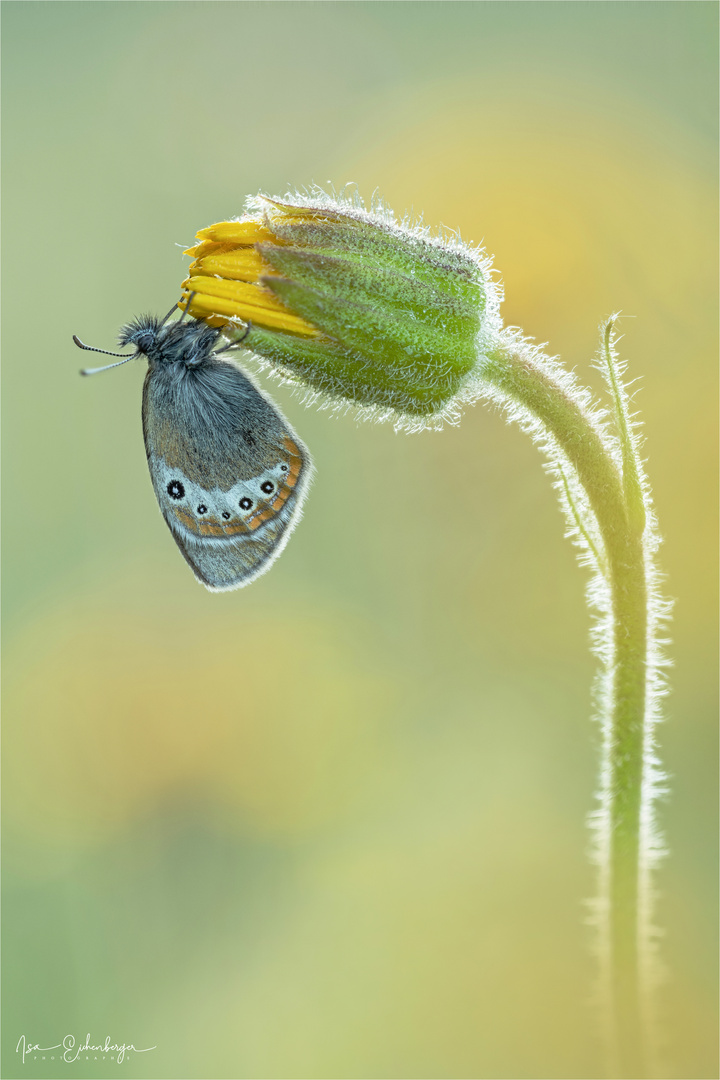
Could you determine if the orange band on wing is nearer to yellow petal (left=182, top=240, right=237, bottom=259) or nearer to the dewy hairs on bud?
the dewy hairs on bud

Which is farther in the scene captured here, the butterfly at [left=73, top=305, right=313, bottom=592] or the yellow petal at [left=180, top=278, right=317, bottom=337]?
the butterfly at [left=73, top=305, right=313, bottom=592]

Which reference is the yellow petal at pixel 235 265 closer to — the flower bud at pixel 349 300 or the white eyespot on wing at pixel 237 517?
the flower bud at pixel 349 300

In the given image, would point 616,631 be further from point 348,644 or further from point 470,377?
point 348,644

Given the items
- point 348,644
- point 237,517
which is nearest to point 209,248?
point 237,517

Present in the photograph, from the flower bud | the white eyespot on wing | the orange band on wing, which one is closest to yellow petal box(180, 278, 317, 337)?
the flower bud

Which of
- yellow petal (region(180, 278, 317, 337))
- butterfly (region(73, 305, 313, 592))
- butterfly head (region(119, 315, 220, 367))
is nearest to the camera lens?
yellow petal (region(180, 278, 317, 337))

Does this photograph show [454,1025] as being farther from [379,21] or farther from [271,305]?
[379,21]

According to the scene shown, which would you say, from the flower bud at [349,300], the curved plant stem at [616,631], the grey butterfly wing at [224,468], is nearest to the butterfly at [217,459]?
the grey butterfly wing at [224,468]

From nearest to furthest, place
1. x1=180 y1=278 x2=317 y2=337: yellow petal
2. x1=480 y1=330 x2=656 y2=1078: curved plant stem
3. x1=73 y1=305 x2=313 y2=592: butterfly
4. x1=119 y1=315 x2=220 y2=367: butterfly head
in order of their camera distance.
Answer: x1=480 y1=330 x2=656 y2=1078: curved plant stem < x1=180 y1=278 x2=317 y2=337: yellow petal < x1=119 y1=315 x2=220 y2=367: butterfly head < x1=73 y1=305 x2=313 y2=592: butterfly
